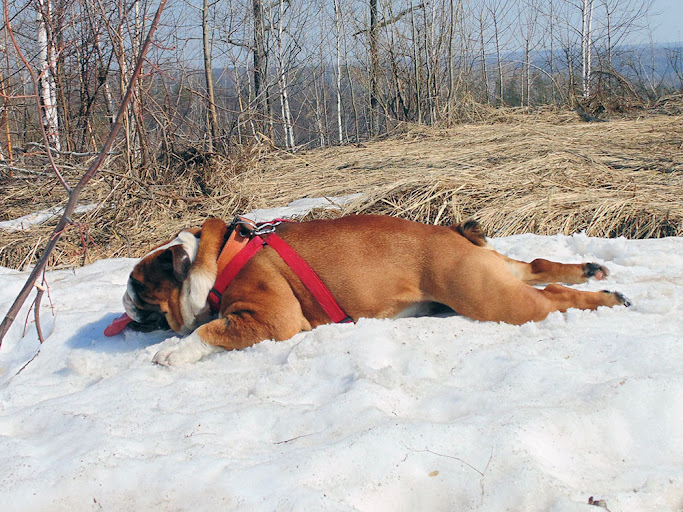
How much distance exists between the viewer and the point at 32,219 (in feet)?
20.8

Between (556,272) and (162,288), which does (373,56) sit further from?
(162,288)

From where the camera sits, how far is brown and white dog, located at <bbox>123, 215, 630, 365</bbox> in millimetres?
3062

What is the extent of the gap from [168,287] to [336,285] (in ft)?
3.27

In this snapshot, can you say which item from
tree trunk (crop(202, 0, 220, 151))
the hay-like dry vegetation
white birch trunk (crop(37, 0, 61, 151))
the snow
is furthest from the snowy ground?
tree trunk (crop(202, 0, 220, 151))

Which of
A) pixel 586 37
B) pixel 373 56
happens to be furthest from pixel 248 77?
pixel 586 37

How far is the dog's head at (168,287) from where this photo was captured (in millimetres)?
3227

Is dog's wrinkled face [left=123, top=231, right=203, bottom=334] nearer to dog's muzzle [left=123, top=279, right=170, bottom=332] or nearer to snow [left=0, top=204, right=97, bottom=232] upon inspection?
dog's muzzle [left=123, top=279, right=170, bottom=332]

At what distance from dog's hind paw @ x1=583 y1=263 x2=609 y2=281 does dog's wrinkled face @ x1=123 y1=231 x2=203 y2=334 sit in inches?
99.4

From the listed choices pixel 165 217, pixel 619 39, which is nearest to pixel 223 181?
pixel 165 217

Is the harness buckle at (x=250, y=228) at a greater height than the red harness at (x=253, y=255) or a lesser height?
greater

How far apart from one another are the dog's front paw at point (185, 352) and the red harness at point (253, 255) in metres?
0.35

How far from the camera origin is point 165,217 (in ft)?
20.3

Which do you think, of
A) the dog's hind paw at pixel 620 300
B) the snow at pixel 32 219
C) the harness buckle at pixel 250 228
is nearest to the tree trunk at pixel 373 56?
the snow at pixel 32 219

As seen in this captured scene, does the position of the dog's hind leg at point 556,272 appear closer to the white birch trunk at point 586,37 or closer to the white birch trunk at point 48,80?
the white birch trunk at point 48,80
